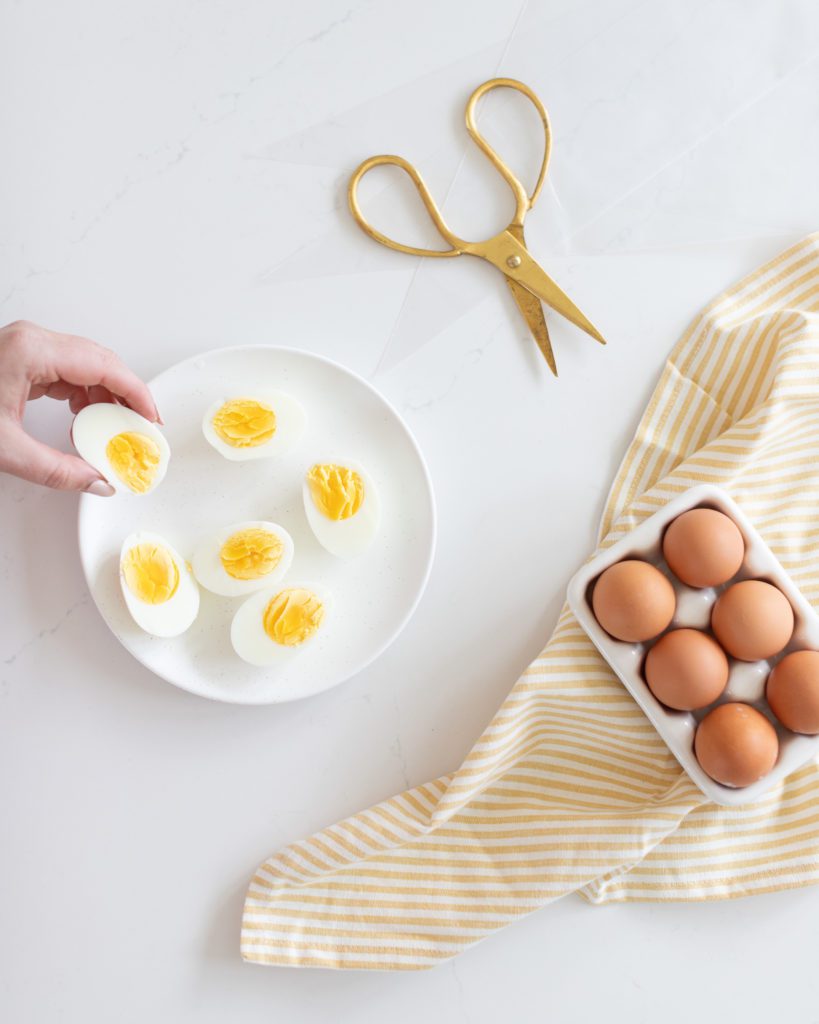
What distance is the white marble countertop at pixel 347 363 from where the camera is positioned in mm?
1112

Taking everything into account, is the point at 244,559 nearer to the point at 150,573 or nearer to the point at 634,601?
the point at 150,573

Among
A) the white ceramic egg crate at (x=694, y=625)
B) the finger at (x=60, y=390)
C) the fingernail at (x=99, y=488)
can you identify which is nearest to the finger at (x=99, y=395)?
the finger at (x=60, y=390)

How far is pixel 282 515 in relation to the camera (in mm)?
1100

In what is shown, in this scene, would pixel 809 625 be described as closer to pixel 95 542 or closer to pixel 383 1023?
pixel 383 1023

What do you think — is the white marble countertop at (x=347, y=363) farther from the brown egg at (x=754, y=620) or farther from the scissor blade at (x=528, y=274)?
the brown egg at (x=754, y=620)

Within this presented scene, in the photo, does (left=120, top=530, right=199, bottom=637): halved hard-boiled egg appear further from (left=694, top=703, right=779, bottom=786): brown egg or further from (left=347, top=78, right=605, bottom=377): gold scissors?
(left=694, top=703, right=779, bottom=786): brown egg

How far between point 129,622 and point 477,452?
0.46 meters

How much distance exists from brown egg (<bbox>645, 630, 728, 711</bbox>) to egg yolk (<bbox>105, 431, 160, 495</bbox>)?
1.96ft

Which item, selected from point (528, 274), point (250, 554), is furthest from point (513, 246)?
point (250, 554)

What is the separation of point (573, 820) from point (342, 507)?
453mm

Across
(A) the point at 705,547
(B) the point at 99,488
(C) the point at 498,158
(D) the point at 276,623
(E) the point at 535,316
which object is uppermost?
(C) the point at 498,158

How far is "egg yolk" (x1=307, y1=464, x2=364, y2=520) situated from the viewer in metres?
1.05

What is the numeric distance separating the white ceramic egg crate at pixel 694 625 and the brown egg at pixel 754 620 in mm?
21

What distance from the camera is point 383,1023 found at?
1115 millimetres
